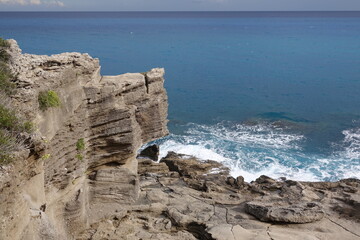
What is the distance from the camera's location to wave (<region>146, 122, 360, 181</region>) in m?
32.5

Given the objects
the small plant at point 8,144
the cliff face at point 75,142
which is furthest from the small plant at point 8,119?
the cliff face at point 75,142

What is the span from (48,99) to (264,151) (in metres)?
25.1

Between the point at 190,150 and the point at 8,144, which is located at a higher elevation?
the point at 8,144

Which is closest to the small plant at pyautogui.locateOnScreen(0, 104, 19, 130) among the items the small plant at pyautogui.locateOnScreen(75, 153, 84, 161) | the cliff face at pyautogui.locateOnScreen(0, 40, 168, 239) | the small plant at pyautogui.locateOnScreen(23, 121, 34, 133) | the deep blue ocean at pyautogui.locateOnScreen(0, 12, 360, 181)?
the small plant at pyautogui.locateOnScreen(23, 121, 34, 133)

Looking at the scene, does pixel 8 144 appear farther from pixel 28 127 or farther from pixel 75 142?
pixel 75 142

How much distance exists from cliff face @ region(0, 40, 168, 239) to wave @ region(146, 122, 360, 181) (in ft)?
42.8

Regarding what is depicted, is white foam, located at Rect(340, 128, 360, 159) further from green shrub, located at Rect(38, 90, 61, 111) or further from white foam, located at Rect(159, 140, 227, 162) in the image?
green shrub, located at Rect(38, 90, 61, 111)

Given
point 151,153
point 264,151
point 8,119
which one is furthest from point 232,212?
point 264,151

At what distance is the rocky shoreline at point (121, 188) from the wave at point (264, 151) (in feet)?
28.4

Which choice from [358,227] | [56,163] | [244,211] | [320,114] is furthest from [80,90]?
[320,114]

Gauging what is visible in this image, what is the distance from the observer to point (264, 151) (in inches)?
1438

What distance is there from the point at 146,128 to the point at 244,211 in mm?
6173

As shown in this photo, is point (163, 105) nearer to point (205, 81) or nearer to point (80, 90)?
point (80, 90)

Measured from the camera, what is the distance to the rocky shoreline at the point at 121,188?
1545cm
